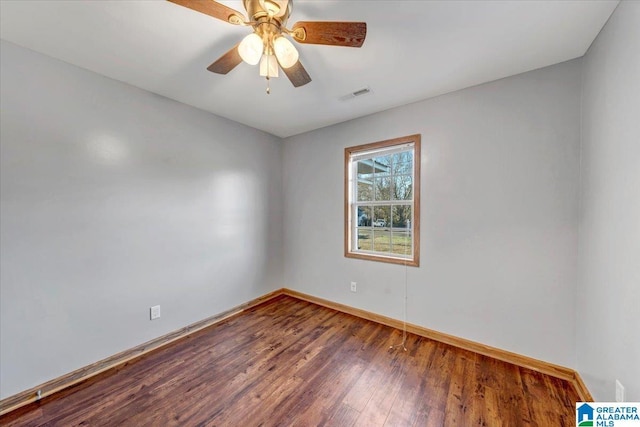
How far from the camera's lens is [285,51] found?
4.08 feet

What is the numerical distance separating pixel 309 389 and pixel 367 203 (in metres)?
1.99

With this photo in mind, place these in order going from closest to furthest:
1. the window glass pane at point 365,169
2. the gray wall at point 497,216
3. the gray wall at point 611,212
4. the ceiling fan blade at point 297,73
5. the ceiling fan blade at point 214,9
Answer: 1. the ceiling fan blade at point 214,9
2. the gray wall at point 611,212
3. the ceiling fan blade at point 297,73
4. the gray wall at point 497,216
5. the window glass pane at point 365,169

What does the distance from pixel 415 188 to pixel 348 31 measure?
5.68 ft

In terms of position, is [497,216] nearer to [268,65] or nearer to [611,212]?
[611,212]

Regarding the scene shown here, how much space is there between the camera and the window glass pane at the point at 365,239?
2.98m

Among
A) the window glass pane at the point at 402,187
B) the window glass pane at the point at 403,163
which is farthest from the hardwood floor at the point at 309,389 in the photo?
the window glass pane at the point at 403,163

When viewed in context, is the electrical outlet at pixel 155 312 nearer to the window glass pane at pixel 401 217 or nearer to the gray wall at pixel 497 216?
the gray wall at pixel 497 216

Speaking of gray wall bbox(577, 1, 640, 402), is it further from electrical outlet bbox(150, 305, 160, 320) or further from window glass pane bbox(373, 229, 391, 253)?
electrical outlet bbox(150, 305, 160, 320)

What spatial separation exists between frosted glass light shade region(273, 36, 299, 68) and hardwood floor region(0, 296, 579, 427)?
2.15m

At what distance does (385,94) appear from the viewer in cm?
233

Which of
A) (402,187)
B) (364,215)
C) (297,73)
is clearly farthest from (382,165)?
(297,73)

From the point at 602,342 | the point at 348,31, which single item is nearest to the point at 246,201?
the point at 348,31

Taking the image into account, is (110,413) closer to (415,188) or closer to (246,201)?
(246,201)

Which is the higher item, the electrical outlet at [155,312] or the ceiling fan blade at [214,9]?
the ceiling fan blade at [214,9]
